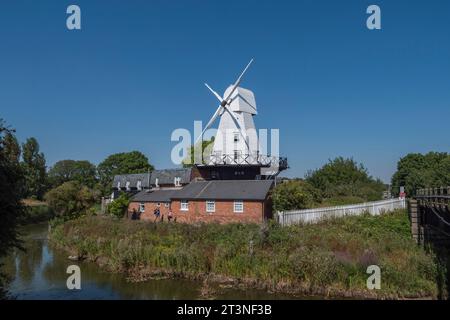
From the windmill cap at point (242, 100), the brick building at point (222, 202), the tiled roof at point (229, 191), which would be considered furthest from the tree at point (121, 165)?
the tiled roof at point (229, 191)

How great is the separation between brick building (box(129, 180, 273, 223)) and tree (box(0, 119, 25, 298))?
19178 millimetres

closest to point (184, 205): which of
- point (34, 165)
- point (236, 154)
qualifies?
point (236, 154)

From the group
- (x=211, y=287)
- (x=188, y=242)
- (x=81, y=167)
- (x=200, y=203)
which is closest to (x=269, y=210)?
(x=200, y=203)

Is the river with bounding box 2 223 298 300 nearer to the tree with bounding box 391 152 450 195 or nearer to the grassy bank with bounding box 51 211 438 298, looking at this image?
the grassy bank with bounding box 51 211 438 298

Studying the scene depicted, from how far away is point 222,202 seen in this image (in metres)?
30.8

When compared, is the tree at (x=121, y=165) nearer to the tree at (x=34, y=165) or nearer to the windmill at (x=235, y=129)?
the tree at (x=34, y=165)

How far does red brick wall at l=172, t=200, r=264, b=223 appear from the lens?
96.1 feet

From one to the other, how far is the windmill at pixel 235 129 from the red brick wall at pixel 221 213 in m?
10.7

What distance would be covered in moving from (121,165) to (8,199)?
222 feet

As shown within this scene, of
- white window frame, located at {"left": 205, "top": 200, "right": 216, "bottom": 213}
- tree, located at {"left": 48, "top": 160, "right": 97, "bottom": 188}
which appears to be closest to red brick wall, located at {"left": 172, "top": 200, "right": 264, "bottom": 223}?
white window frame, located at {"left": 205, "top": 200, "right": 216, "bottom": 213}

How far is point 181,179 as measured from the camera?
4872 cm
